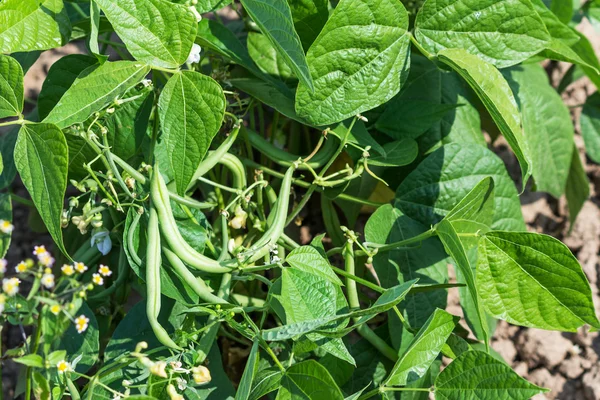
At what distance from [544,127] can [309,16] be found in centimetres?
62

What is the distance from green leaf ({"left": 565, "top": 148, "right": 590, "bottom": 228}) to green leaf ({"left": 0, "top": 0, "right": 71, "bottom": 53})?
1.10 meters

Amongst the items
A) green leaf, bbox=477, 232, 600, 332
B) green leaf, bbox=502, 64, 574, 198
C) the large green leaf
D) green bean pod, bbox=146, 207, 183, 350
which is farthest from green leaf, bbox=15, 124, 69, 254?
green leaf, bbox=502, 64, 574, 198

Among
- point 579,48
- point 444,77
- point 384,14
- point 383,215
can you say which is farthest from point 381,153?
point 579,48

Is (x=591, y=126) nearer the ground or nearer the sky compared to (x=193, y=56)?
nearer the ground

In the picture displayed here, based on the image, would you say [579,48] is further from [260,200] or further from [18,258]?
[18,258]

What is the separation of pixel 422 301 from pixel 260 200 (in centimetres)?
31

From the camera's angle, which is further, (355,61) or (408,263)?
(408,263)

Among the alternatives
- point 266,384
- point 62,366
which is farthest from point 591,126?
point 62,366

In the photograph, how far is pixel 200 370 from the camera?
0.78 meters

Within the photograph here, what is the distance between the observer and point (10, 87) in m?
0.87

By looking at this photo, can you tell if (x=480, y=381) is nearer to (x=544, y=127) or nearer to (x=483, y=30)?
(x=483, y=30)

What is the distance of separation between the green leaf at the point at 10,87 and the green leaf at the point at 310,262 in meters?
0.41

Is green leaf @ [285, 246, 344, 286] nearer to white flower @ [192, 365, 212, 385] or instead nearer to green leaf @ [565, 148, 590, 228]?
white flower @ [192, 365, 212, 385]

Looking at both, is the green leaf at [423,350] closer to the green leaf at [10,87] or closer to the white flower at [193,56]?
the white flower at [193,56]
